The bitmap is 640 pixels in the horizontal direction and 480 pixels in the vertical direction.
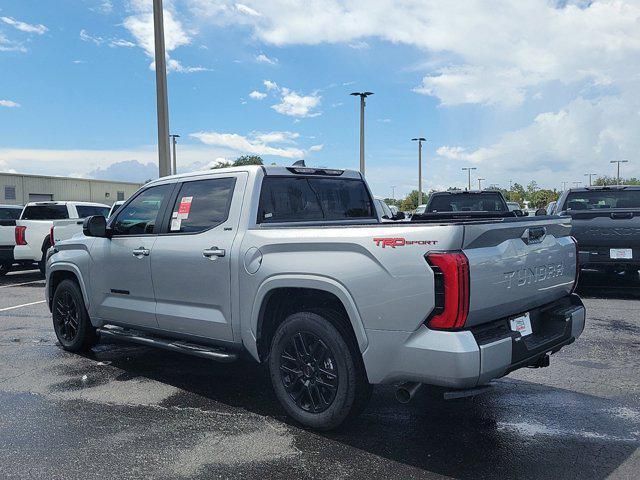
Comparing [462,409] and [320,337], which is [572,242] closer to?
[462,409]

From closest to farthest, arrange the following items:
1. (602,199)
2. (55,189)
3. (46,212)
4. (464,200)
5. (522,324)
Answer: (522,324) → (602,199) → (464,200) → (46,212) → (55,189)

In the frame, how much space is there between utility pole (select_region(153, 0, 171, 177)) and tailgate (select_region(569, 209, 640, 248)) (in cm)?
888

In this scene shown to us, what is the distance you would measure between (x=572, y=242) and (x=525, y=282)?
1001 mm

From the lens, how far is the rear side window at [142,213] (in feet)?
17.6

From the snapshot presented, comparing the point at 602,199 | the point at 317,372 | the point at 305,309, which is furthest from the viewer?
the point at 602,199

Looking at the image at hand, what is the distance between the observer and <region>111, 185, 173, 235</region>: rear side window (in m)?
5.37

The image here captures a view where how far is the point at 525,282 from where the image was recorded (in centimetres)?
377

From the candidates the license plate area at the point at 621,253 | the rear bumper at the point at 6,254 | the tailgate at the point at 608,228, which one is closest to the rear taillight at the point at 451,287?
the tailgate at the point at 608,228

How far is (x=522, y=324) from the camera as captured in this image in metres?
3.78

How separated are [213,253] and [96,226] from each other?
1.66 metres

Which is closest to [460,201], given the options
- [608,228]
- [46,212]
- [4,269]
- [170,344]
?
[608,228]

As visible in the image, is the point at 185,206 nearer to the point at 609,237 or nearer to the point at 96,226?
the point at 96,226

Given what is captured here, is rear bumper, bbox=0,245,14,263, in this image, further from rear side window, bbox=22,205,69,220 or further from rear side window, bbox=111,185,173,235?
rear side window, bbox=111,185,173,235

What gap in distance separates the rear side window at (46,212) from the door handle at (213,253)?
35.3 ft
